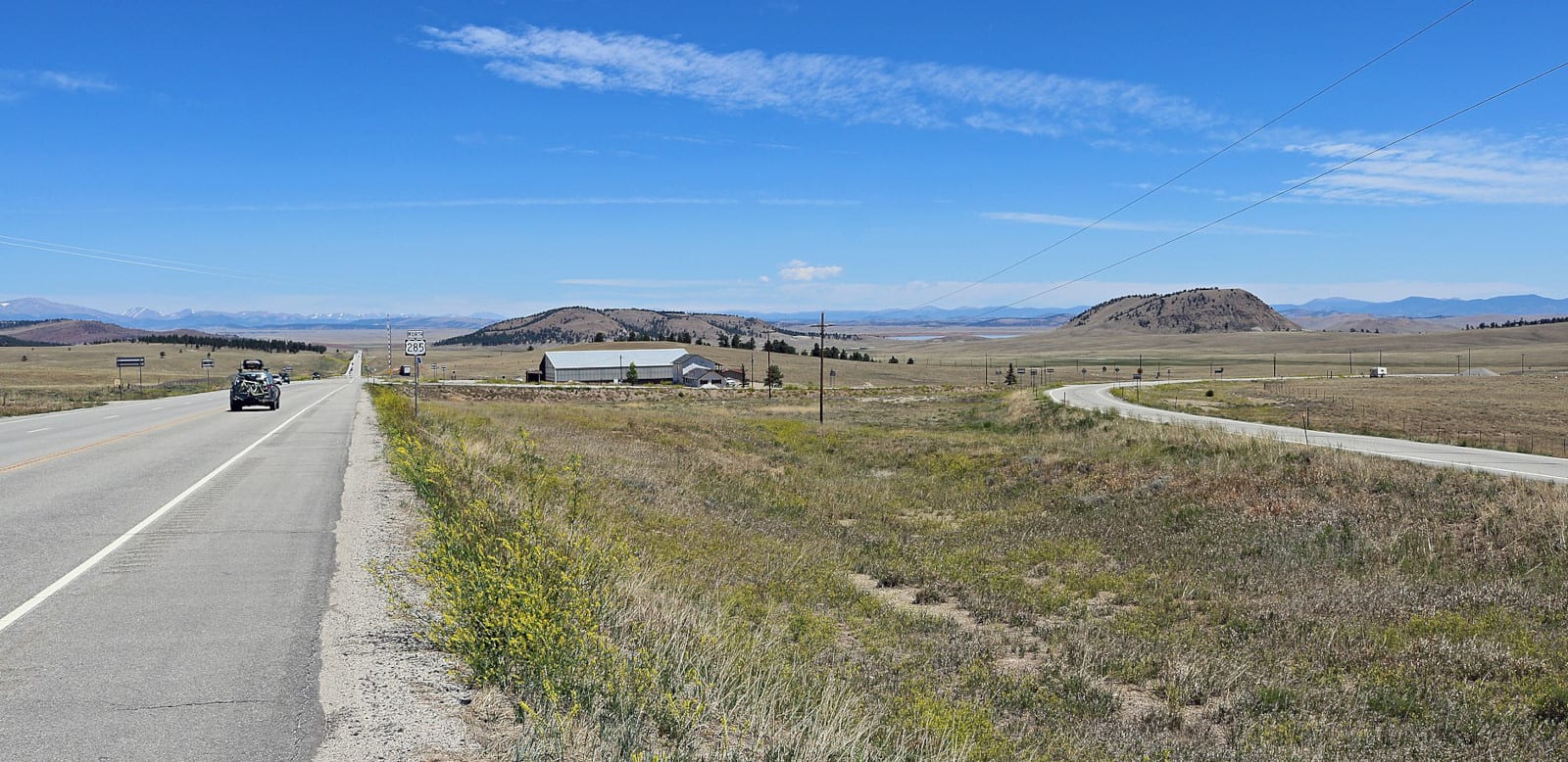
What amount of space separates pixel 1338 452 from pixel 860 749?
74.6 ft

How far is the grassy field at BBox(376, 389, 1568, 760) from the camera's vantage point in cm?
641

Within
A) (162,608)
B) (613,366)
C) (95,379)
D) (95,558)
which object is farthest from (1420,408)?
(95,379)

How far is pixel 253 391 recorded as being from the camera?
41250 mm

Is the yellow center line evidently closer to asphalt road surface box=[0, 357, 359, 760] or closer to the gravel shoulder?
asphalt road surface box=[0, 357, 359, 760]

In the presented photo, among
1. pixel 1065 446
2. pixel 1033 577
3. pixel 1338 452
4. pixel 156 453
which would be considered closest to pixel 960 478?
pixel 1065 446

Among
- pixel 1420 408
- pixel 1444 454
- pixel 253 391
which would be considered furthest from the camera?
pixel 1420 408

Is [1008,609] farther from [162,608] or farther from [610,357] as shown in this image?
[610,357]

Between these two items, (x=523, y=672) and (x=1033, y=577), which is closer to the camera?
(x=523, y=672)

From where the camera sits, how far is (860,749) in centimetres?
609

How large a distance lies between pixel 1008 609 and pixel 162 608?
10478mm

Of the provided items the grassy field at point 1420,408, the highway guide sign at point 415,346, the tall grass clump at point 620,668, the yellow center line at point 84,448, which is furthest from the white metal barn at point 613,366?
the tall grass clump at point 620,668

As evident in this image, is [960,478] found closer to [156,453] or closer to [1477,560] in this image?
[1477,560]

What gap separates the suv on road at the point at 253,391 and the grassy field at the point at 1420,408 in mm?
49102

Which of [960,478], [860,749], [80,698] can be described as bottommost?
[960,478]
